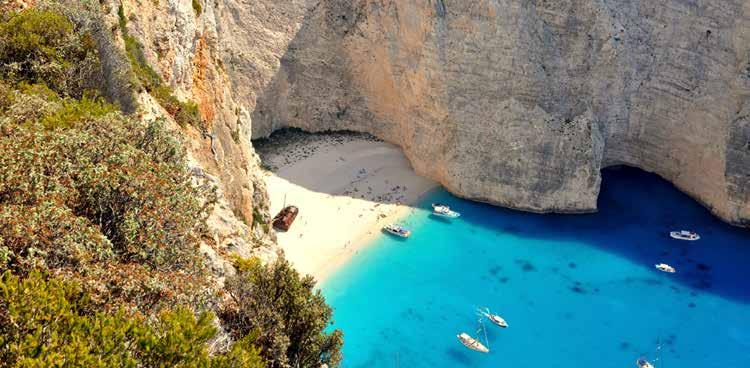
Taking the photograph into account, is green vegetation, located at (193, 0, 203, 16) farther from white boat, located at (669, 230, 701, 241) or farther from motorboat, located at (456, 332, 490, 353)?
white boat, located at (669, 230, 701, 241)

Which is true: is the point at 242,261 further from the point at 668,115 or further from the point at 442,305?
the point at 668,115

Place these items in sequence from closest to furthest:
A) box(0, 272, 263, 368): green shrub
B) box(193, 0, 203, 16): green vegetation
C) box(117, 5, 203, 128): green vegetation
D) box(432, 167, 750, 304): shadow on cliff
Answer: box(0, 272, 263, 368): green shrub, box(117, 5, 203, 128): green vegetation, box(193, 0, 203, 16): green vegetation, box(432, 167, 750, 304): shadow on cliff

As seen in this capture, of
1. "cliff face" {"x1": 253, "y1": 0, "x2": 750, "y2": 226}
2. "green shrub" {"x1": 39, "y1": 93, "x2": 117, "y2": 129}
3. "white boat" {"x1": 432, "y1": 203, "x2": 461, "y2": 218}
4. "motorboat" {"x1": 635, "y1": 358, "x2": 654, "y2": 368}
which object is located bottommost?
"motorboat" {"x1": 635, "y1": 358, "x2": 654, "y2": 368}

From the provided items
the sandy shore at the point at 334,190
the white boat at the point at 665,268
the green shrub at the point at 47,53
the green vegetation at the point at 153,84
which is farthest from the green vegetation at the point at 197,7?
the white boat at the point at 665,268

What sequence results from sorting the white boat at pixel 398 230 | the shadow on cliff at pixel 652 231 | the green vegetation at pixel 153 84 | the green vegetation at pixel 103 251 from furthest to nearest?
the white boat at pixel 398 230
the shadow on cliff at pixel 652 231
the green vegetation at pixel 153 84
the green vegetation at pixel 103 251

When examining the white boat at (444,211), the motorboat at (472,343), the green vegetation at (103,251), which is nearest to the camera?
the green vegetation at (103,251)

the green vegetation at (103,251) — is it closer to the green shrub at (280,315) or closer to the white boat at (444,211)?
the green shrub at (280,315)

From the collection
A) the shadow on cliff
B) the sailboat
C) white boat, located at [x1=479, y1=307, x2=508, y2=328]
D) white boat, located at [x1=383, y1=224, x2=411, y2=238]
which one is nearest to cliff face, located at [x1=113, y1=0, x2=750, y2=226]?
the shadow on cliff

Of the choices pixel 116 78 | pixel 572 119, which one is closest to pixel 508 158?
pixel 572 119
